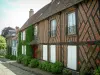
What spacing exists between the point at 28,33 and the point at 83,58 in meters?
15.8

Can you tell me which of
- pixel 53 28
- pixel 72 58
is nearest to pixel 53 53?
pixel 53 28

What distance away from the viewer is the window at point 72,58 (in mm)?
16125

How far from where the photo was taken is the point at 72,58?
651 inches

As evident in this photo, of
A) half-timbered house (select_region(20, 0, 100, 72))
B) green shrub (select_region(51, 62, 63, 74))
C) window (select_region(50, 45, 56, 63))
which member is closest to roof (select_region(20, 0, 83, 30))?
half-timbered house (select_region(20, 0, 100, 72))

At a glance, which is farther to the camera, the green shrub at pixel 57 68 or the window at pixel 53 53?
the window at pixel 53 53

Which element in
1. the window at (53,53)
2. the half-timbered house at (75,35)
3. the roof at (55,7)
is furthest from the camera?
the window at (53,53)

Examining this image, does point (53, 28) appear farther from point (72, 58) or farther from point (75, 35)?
point (72, 58)

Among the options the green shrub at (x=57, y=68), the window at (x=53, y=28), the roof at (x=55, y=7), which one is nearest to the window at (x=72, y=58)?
the green shrub at (x=57, y=68)

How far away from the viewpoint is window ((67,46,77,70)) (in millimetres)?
16125

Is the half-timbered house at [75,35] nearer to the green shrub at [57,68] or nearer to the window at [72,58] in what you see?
the window at [72,58]

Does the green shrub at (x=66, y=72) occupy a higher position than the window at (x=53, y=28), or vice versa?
the window at (x=53, y=28)

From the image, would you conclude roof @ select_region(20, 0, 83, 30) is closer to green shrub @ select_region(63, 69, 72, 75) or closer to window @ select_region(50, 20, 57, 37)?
window @ select_region(50, 20, 57, 37)

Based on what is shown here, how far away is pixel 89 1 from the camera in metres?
14.3

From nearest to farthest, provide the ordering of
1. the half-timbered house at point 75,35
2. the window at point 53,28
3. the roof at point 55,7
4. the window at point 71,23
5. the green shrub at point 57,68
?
the half-timbered house at point 75,35 < the window at point 71,23 < the roof at point 55,7 < the green shrub at point 57,68 < the window at point 53,28
